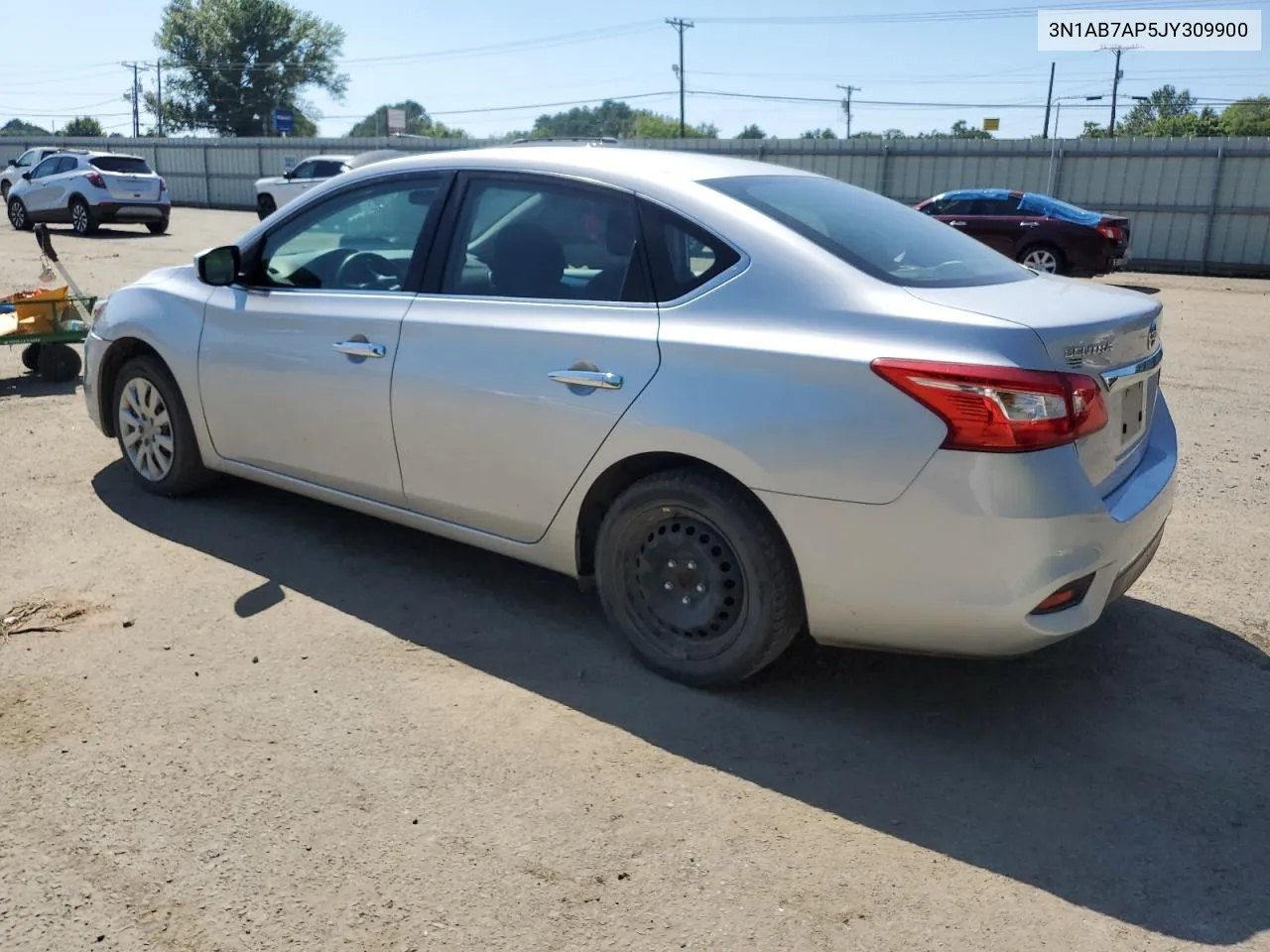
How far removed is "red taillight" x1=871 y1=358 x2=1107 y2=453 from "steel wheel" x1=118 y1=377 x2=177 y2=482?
3.62m

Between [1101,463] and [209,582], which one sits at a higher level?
[1101,463]

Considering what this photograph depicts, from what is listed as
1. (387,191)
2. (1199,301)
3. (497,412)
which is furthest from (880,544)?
(1199,301)

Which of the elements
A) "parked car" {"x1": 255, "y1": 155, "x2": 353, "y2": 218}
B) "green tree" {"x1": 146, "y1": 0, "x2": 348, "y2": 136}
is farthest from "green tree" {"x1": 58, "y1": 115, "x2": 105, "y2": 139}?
"parked car" {"x1": 255, "y1": 155, "x2": 353, "y2": 218}

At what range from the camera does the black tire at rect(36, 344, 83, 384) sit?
7848mm

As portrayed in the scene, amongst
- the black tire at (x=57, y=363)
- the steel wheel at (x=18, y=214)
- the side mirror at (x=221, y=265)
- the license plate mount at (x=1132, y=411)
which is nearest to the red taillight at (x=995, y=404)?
the license plate mount at (x=1132, y=411)

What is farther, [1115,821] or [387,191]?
[387,191]

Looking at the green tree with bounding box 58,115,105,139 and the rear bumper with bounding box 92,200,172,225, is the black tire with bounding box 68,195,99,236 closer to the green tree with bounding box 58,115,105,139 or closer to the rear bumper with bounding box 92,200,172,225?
the rear bumper with bounding box 92,200,172,225

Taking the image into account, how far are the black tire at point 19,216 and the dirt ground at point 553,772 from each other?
2267cm

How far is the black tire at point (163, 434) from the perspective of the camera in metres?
5.11

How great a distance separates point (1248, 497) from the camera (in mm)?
5711

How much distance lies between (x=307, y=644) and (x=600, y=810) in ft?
4.75

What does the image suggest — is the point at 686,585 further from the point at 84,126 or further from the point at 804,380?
the point at 84,126

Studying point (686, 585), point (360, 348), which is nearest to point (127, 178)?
point (360, 348)

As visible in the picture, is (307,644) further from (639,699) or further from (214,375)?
(214,375)
